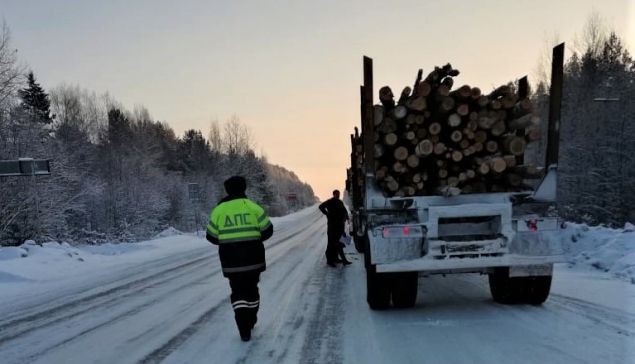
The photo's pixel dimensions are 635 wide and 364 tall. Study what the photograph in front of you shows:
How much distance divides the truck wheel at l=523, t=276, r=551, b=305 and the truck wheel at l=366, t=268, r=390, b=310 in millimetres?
1789

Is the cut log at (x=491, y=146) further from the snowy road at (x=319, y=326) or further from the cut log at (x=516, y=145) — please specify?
the snowy road at (x=319, y=326)

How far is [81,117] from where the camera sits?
54.6 metres

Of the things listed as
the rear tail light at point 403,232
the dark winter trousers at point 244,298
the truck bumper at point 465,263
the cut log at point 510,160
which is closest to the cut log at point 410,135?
the cut log at point 510,160

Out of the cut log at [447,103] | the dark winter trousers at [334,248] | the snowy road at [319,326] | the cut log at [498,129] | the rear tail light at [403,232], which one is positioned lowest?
the dark winter trousers at [334,248]

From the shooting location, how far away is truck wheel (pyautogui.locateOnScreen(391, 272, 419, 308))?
6188mm

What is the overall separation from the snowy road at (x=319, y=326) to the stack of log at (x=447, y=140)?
5.41 ft

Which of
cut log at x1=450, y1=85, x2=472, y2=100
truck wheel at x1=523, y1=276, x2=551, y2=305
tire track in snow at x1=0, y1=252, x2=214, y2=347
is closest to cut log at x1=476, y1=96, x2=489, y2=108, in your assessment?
cut log at x1=450, y1=85, x2=472, y2=100

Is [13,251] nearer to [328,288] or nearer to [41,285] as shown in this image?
[41,285]

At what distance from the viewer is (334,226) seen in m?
11.4

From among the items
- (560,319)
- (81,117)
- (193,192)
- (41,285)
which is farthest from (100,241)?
(81,117)

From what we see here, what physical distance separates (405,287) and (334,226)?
5.20m

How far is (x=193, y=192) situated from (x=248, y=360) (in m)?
21.8

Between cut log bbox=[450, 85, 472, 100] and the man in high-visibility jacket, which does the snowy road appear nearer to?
the man in high-visibility jacket

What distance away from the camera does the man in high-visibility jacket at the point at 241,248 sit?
17.0 feet
